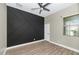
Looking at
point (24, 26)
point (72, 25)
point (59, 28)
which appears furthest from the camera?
point (24, 26)

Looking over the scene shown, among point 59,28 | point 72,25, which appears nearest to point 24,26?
point 59,28

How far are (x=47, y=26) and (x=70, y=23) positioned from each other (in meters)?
0.58

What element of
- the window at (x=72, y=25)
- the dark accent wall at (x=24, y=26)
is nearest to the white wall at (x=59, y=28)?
the window at (x=72, y=25)

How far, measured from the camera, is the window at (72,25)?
5.66 ft

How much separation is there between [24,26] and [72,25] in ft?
3.96

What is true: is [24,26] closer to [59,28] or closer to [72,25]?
[59,28]

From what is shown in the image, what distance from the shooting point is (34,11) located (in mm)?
1877

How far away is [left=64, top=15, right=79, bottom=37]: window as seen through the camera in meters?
1.72

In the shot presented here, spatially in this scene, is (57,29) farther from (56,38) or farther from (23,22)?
(23,22)

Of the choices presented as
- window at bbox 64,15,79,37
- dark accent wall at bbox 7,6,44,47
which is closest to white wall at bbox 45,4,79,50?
window at bbox 64,15,79,37

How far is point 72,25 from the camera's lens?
1806 mm

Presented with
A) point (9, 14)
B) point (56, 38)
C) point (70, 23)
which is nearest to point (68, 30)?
point (70, 23)

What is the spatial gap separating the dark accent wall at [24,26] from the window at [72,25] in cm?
62

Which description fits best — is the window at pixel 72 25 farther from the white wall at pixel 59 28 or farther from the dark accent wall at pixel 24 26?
the dark accent wall at pixel 24 26
